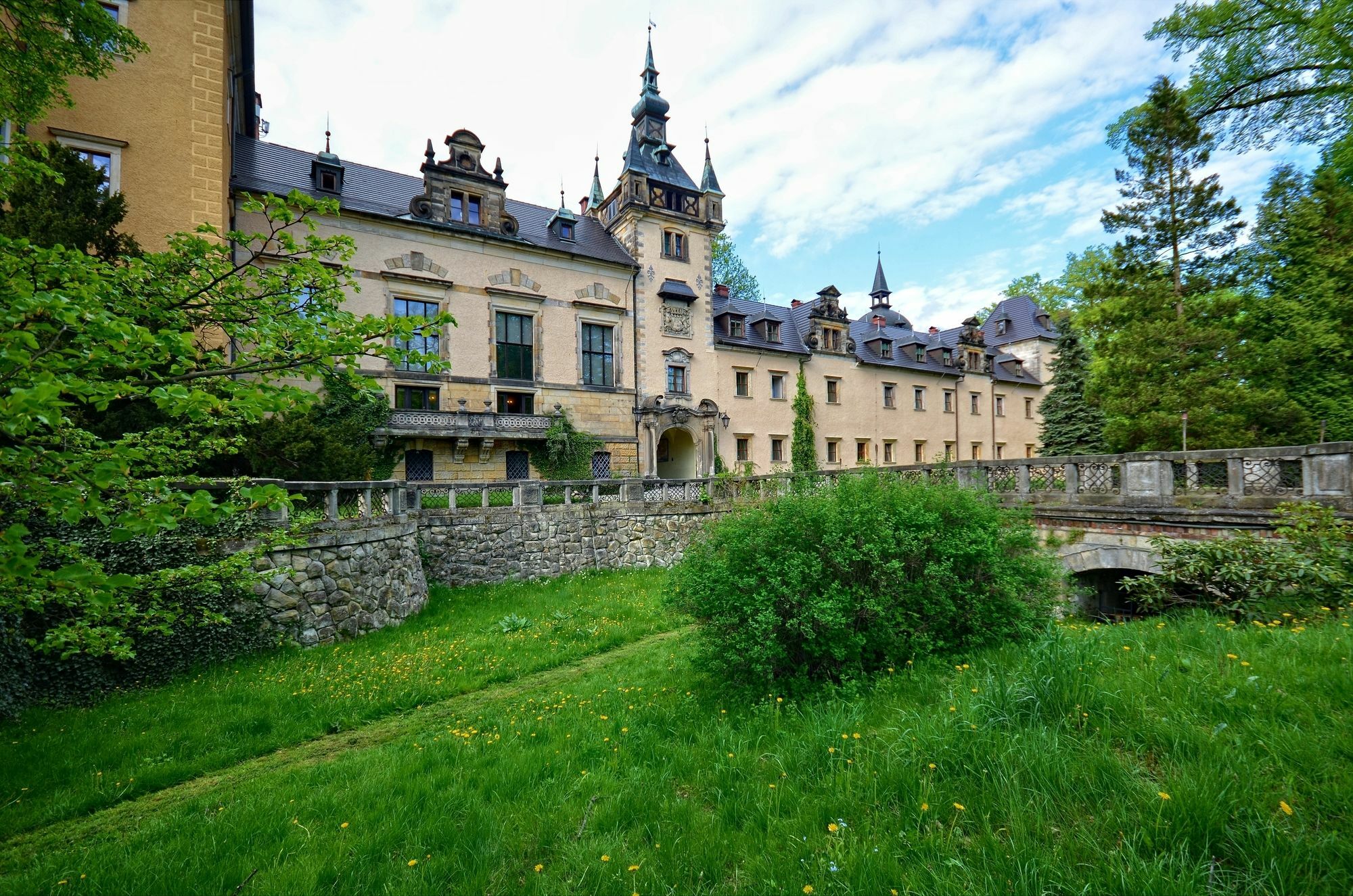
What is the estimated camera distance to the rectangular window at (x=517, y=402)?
77.2 ft

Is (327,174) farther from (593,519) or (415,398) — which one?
(593,519)

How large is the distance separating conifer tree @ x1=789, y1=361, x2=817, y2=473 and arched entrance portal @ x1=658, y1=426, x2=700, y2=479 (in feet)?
19.1

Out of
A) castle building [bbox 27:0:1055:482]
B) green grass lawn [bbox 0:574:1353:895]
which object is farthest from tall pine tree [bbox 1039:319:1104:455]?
green grass lawn [bbox 0:574:1353:895]

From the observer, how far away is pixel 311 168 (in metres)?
21.8

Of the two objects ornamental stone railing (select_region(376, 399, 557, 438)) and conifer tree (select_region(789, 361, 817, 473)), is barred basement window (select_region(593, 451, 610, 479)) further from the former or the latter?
conifer tree (select_region(789, 361, 817, 473))

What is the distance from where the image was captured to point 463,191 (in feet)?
76.0

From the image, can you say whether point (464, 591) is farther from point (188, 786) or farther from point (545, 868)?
point (545, 868)

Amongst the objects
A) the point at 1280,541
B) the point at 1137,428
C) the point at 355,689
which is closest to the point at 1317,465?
the point at 1280,541

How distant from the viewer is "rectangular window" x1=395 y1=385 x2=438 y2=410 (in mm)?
21281

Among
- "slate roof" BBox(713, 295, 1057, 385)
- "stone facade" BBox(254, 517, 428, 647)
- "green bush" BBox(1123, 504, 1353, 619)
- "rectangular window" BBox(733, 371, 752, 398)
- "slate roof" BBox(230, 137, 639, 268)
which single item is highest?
"slate roof" BBox(230, 137, 639, 268)

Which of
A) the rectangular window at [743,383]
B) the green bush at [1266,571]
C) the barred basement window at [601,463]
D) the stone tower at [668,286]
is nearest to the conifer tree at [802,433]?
Result: the rectangular window at [743,383]

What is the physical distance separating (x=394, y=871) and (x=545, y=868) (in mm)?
996

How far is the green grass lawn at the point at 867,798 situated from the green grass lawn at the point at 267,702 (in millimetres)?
417

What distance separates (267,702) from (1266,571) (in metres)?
12.6
